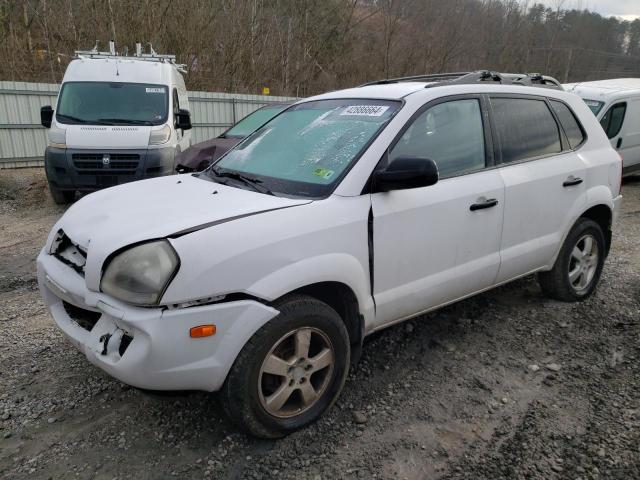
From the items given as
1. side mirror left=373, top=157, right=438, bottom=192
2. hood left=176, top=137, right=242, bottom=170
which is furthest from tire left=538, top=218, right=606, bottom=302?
hood left=176, top=137, right=242, bottom=170

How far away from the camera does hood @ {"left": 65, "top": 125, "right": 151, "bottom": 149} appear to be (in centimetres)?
773

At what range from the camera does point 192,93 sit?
48.6 feet

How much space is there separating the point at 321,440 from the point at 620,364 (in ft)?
7.29

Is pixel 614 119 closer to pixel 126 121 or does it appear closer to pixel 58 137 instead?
pixel 126 121

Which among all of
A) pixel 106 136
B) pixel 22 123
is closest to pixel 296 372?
pixel 106 136

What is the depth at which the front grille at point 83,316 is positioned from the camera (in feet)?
8.44

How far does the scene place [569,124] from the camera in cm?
413

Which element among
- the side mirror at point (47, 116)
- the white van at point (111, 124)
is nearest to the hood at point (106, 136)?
the white van at point (111, 124)

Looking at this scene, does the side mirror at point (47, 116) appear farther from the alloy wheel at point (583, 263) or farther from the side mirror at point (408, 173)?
the alloy wheel at point (583, 263)

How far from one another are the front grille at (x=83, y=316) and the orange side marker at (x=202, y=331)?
0.60 metres

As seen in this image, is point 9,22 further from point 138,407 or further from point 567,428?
point 567,428

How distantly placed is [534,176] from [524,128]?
39 centimetres

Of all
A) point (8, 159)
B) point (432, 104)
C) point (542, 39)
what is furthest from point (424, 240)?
point (542, 39)

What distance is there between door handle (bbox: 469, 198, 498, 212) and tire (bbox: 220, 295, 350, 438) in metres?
1.22
